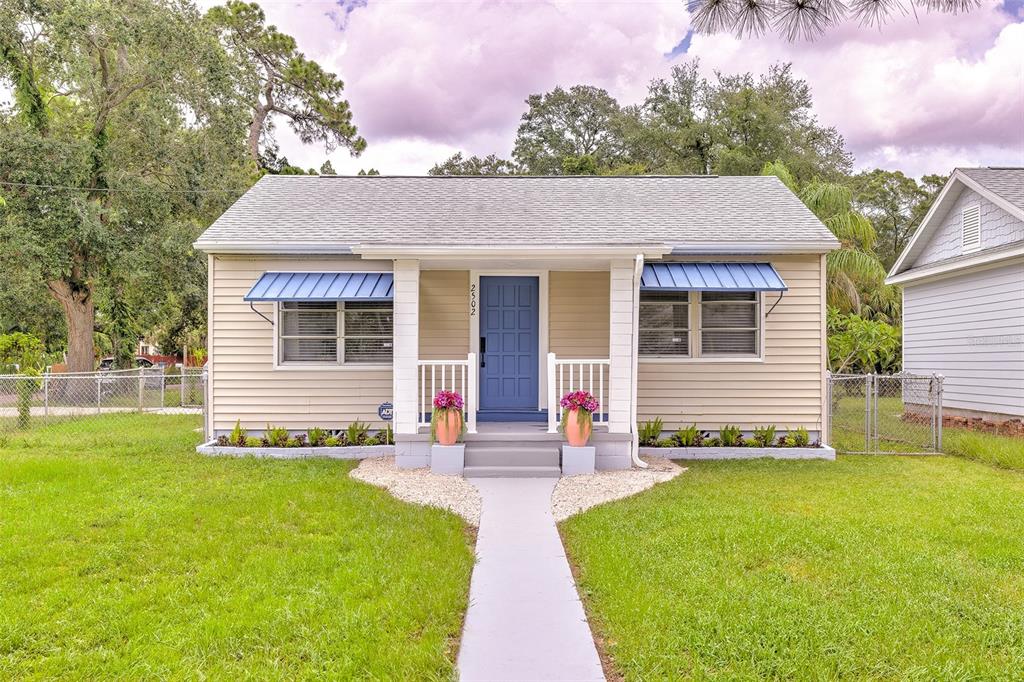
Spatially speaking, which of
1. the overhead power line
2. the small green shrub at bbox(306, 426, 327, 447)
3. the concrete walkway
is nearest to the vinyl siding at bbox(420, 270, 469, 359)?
the small green shrub at bbox(306, 426, 327, 447)

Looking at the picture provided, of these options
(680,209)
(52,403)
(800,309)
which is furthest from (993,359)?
(52,403)

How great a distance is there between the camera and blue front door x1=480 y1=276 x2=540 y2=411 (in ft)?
27.4

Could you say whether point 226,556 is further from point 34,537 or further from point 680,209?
point 680,209

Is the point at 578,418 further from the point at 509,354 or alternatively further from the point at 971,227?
the point at 971,227

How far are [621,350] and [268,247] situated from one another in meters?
4.94

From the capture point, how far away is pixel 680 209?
30.1ft

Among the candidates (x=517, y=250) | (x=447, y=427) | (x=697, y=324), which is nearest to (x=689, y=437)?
(x=697, y=324)

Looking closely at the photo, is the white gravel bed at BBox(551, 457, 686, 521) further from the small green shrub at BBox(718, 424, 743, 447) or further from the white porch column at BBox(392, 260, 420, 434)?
the white porch column at BBox(392, 260, 420, 434)

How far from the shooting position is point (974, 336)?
35.0ft

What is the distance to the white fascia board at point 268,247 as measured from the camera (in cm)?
789

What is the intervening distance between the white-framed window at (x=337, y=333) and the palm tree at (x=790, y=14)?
5645 millimetres

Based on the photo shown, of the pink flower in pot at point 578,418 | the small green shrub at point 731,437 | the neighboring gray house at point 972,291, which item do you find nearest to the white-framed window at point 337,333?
the pink flower in pot at point 578,418

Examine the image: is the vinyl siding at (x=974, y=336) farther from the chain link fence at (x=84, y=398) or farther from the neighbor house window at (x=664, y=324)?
the chain link fence at (x=84, y=398)

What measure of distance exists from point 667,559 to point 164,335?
32517 millimetres
